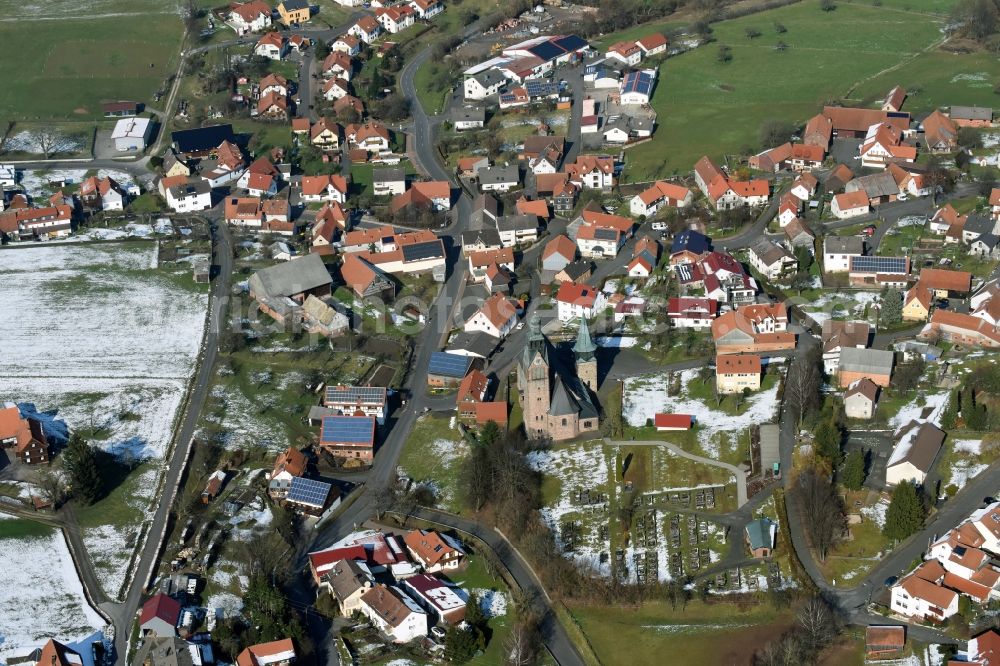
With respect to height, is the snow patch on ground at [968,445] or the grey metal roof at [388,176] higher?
the grey metal roof at [388,176]

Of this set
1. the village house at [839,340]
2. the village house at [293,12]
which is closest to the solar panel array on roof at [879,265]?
the village house at [839,340]

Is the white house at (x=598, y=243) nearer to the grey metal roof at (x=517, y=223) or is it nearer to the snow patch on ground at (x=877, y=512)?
the grey metal roof at (x=517, y=223)

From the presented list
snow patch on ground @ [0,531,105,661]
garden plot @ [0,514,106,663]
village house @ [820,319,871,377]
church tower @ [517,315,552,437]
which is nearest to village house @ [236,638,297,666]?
garden plot @ [0,514,106,663]

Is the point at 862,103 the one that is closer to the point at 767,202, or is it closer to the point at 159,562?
the point at 767,202

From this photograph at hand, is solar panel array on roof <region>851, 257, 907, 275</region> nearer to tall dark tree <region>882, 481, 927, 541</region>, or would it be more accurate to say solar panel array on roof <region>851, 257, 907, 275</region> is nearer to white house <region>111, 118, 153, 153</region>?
tall dark tree <region>882, 481, 927, 541</region>

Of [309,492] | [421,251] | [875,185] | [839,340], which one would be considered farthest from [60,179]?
[839,340]

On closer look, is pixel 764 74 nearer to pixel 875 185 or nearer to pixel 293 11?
pixel 875 185
